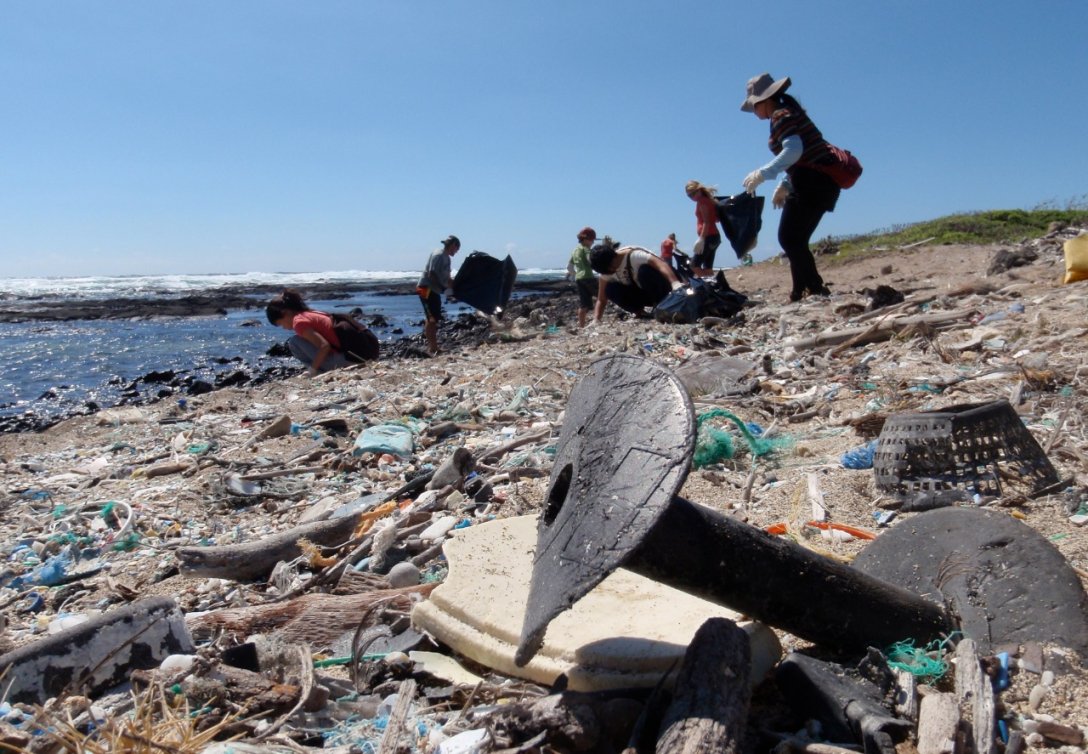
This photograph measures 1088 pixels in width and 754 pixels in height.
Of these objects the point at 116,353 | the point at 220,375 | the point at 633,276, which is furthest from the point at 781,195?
the point at 116,353

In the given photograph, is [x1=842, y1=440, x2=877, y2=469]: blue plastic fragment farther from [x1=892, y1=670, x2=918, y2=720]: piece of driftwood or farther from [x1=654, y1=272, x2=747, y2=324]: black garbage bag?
[x1=654, y1=272, x2=747, y2=324]: black garbage bag

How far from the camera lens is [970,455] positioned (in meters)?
3.00

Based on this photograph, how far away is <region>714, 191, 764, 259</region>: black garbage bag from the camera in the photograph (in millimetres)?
10266

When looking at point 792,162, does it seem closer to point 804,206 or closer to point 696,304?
point 804,206

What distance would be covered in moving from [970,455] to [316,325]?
764cm

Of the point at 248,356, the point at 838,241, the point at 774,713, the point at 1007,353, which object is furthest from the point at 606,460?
the point at 838,241

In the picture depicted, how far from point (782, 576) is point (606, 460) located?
1.83 feet

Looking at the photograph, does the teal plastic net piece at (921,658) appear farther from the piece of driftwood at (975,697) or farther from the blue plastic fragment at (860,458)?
the blue plastic fragment at (860,458)

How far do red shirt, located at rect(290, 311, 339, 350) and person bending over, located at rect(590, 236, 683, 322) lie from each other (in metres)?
3.33

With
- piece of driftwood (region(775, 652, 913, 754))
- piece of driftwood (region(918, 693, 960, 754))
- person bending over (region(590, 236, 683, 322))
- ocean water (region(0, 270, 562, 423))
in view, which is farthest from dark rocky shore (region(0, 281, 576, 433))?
piece of driftwood (region(918, 693, 960, 754))

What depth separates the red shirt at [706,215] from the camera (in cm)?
1038

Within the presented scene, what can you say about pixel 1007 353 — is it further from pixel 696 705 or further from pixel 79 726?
pixel 79 726

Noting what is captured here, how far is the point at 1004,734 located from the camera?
1844 millimetres

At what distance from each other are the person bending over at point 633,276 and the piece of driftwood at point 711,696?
8301 mm
